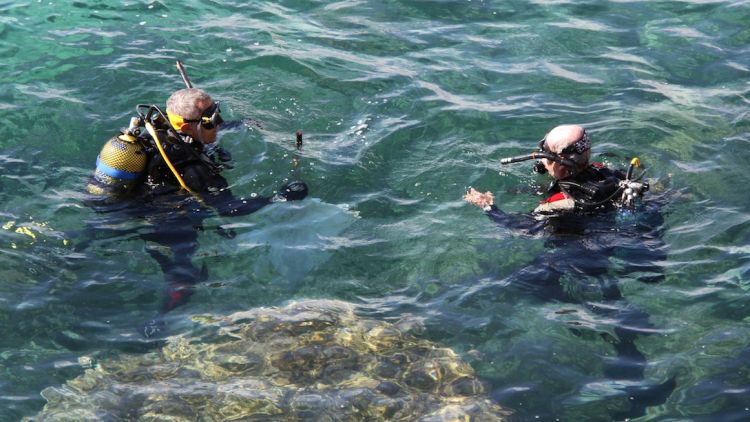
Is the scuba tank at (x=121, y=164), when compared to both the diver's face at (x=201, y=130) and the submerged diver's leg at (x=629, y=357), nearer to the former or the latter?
the diver's face at (x=201, y=130)

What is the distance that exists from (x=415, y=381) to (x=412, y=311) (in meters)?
0.85

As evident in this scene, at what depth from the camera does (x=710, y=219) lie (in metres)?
7.59

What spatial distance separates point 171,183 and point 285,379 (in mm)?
2113

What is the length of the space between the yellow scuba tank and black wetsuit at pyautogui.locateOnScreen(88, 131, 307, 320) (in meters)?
0.08

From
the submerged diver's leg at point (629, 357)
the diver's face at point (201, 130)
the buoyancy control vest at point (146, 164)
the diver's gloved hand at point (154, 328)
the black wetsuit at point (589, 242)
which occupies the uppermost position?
the diver's face at point (201, 130)

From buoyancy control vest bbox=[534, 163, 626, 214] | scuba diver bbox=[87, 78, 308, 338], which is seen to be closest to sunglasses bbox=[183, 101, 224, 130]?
scuba diver bbox=[87, 78, 308, 338]

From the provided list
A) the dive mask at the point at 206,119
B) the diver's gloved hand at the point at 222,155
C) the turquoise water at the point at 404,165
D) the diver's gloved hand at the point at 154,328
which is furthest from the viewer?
the diver's gloved hand at the point at 222,155

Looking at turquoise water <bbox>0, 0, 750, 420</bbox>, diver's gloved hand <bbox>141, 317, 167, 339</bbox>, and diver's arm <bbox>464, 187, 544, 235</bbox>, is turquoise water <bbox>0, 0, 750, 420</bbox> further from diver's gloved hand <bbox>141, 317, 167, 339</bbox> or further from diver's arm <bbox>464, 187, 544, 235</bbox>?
diver's arm <bbox>464, 187, 544, 235</bbox>

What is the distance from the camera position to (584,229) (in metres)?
6.89

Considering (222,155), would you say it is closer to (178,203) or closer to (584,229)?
(178,203)

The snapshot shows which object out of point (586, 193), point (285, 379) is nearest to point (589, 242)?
point (586, 193)

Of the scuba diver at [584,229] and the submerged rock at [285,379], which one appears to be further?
the scuba diver at [584,229]

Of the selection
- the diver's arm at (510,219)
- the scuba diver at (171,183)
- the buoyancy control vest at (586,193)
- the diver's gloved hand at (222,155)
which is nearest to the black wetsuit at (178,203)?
the scuba diver at (171,183)

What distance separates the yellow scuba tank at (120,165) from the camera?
6.79 m
